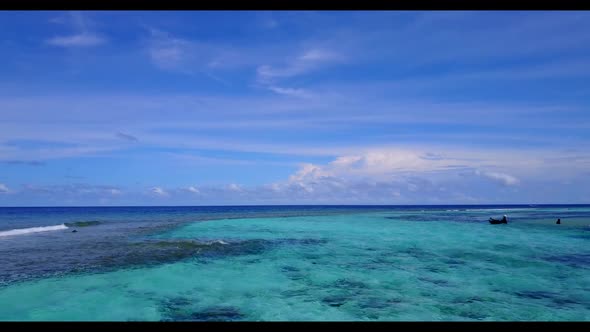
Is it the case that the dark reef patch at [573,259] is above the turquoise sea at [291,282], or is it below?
above

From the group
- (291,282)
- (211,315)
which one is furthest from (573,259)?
(211,315)

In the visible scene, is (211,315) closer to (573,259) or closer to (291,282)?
(291,282)

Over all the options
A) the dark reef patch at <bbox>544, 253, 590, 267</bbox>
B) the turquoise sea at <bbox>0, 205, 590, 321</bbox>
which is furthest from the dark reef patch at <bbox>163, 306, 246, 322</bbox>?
the dark reef patch at <bbox>544, 253, 590, 267</bbox>

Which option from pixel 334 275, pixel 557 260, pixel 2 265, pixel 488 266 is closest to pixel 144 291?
pixel 334 275

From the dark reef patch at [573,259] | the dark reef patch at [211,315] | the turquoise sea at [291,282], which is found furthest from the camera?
the dark reef patch at [573,259]

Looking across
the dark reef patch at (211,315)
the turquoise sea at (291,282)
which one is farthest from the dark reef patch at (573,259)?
the dark reef patch at (211,315)

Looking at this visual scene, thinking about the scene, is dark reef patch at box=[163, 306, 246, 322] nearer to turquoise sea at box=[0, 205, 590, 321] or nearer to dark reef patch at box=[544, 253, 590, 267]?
turquoise sea at box=[0, 205, 590, 321]

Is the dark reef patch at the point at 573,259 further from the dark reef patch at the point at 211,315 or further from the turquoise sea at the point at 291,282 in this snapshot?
the dark reef patch at the point at 211,315

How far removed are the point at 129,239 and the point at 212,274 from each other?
50.9 ft

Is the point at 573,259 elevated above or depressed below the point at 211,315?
above
